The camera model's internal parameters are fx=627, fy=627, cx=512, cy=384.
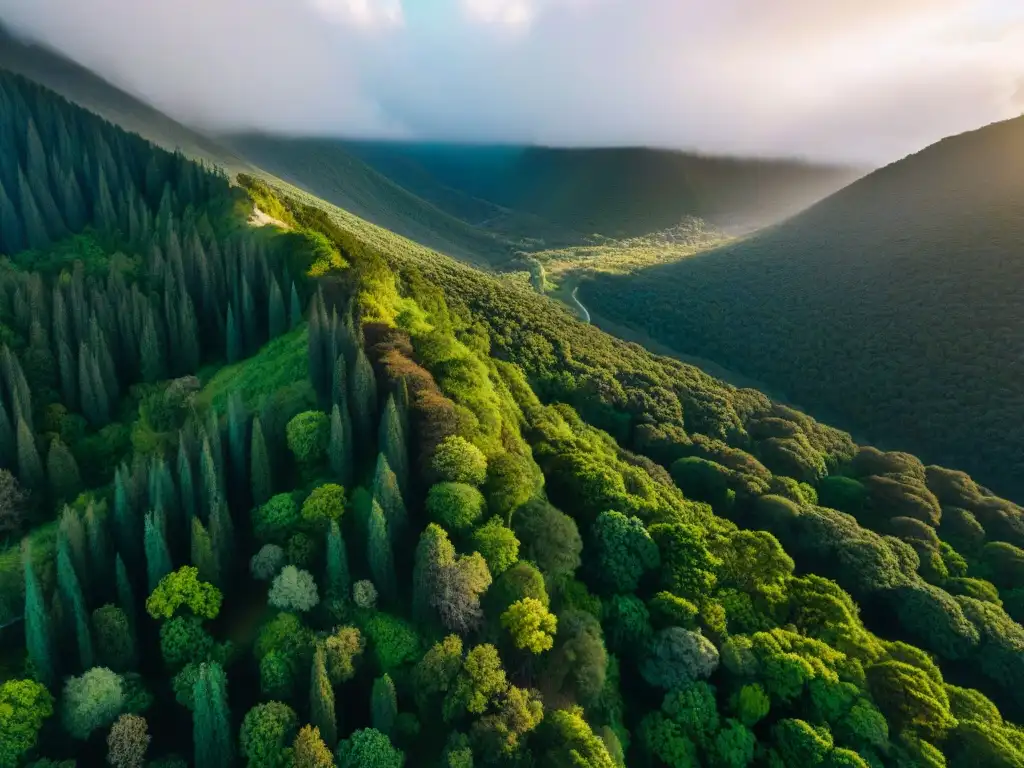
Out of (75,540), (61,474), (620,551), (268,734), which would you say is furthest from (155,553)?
(620,551)

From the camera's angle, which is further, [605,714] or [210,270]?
[210,270]

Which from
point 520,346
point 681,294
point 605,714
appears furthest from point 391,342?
point 681,294

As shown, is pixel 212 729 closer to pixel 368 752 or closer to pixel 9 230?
pixel 368 752

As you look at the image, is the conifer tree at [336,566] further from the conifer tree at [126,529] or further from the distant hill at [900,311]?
the distant hill at [900,311]

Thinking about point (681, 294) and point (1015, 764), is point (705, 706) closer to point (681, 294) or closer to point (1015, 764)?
point (1015, 764)

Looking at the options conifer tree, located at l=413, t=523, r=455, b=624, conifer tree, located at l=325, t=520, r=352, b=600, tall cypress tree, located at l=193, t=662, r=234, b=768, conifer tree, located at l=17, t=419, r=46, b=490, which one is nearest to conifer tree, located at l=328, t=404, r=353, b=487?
conifer tree, located at l=325, t=520, r=352, b=600

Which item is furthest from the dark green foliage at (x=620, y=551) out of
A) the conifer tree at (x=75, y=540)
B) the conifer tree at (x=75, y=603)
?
the conifer tree at (x=75, y=540)
